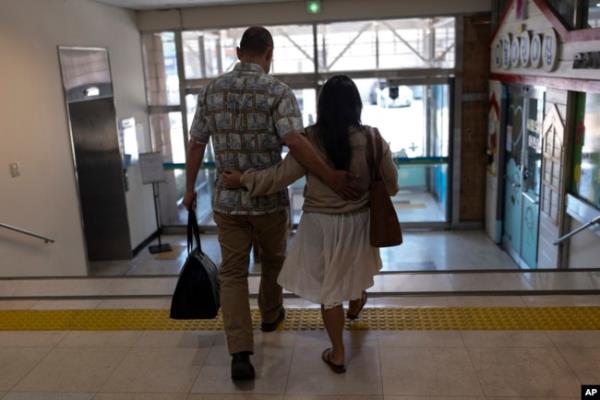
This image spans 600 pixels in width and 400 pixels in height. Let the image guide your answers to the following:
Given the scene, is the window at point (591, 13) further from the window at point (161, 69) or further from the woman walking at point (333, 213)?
the window at point (161, 69)

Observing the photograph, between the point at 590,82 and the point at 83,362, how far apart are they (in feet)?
13.1

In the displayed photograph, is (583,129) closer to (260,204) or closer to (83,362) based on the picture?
(260,204)

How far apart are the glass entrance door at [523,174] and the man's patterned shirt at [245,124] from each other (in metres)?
4.06

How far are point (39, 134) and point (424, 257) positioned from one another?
4.61 metres

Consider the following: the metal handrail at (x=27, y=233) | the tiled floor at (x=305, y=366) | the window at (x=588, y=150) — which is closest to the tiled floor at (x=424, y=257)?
the metal handrail at (x=27, y=233)

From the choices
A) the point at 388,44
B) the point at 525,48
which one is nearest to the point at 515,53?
the point at 525,48

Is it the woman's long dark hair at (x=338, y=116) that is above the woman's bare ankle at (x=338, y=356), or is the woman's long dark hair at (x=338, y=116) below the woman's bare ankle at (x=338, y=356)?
above

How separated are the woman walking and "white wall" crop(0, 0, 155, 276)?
3.36 m

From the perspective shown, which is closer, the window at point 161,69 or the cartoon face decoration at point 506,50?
the cartoon face decoration at point 506,50

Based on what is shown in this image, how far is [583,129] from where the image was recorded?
455 cm

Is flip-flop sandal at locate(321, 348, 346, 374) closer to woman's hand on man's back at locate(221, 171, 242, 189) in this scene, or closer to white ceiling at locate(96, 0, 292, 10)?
woman's hand on man's back at locate(221, 171, 242, 189)

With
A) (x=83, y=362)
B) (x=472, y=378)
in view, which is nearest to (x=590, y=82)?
(x=472, y=378)

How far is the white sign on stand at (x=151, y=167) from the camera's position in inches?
288

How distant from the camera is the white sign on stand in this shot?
288 inches
